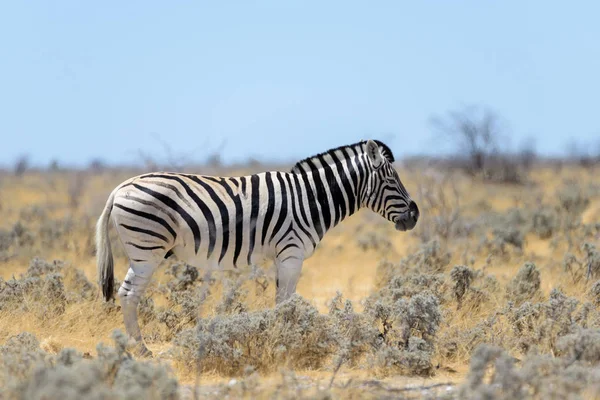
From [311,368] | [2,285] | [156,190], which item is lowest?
[311,368]

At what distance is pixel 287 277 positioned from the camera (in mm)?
8164

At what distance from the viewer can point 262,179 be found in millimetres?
8539

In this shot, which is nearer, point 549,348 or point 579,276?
point 549,348

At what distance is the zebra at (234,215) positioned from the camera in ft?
26.3

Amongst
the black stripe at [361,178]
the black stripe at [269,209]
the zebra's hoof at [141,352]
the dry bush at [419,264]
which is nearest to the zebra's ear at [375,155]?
the black stripe at [361,178]

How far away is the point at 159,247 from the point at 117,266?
577 centimetres

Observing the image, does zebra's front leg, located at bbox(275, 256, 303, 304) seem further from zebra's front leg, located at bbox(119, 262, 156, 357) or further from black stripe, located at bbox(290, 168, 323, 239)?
zebra's front leg, located at bbox(119, 262, 156, 357)

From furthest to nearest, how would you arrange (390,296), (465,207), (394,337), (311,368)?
(465,207), (390,296), (394,337), (311,368)

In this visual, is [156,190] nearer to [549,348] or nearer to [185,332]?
[185,332]

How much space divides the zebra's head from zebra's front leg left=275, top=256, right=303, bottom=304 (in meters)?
1.24

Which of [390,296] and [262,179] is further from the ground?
[262,179]

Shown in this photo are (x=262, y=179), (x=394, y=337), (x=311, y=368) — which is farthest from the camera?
(x=262, y=179)

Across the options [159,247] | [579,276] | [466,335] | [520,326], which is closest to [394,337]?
[466,335]

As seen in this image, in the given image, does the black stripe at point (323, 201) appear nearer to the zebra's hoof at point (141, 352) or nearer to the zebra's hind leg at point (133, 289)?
the zebra's hind leg at point (133, 289)
